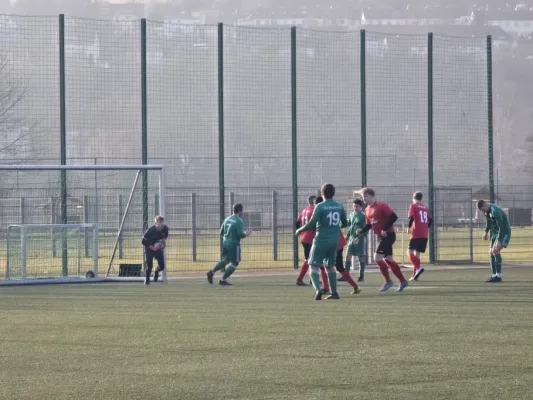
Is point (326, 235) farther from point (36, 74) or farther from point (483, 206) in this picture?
point (36, 74)

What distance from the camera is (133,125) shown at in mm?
25406

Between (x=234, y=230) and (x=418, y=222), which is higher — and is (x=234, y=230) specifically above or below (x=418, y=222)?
below

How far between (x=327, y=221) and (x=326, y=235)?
0.76 ft

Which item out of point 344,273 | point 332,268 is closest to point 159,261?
point 344,273

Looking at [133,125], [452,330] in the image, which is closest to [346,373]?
[452,330]

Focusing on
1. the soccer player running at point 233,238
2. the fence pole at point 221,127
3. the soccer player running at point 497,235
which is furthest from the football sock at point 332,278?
the fence pole at point 221,127

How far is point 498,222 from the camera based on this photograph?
2052 cm

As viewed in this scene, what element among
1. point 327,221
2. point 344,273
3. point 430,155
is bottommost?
point 344,273

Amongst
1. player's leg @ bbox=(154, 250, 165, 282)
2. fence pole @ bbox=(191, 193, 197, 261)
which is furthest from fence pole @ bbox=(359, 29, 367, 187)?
player's leg @ bbox=(154, 250, 165, 282)

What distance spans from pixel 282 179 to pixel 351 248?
7.86 meters

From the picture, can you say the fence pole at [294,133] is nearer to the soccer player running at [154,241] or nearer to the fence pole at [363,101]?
the fence pole at [363,101]

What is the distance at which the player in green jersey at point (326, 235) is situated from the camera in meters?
16.2

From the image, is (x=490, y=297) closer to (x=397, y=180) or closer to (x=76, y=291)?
(x=76, y=291)

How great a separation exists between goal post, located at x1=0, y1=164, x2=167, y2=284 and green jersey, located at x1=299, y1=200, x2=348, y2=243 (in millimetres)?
6190
